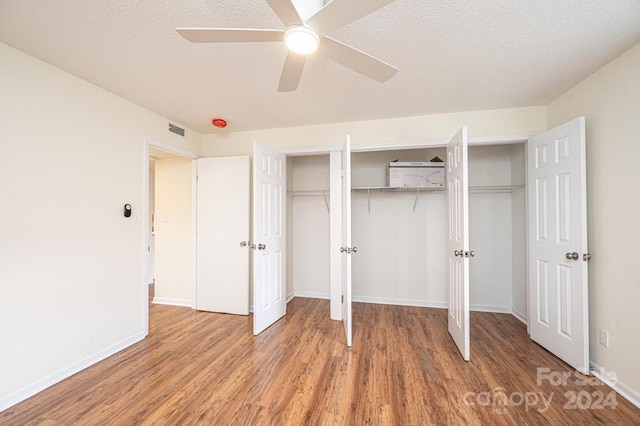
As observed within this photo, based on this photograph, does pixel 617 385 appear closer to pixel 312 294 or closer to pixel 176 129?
pixel 312 294

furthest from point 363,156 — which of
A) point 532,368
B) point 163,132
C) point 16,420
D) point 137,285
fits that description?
point 16,420

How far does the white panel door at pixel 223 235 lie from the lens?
345 centimetres

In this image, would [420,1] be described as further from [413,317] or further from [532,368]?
[413,317]

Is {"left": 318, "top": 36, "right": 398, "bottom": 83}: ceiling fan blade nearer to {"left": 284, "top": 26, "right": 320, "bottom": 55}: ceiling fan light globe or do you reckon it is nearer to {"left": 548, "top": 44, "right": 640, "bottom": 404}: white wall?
{"left": 284, "top": 26, "right": 320, "bottom": 55}: ceiling fan light globe

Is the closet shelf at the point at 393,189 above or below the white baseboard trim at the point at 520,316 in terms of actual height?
above

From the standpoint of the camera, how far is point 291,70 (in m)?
1.60

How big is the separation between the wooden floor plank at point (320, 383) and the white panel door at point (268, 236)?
310mm

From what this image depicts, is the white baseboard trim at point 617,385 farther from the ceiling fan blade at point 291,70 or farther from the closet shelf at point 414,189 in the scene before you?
the ceiling fan blade at point 291,70

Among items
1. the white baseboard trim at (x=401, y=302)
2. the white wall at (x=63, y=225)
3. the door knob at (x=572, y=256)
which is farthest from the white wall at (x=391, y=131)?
the white baseboard trim at (x=401, y=302)

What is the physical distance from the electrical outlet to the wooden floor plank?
328mm

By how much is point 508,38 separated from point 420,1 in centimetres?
76

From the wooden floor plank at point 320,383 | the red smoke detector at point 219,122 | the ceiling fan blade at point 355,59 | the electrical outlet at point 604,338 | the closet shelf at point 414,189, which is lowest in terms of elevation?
the wooden floor plank at point 320,383

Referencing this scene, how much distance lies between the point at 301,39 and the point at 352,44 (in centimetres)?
69

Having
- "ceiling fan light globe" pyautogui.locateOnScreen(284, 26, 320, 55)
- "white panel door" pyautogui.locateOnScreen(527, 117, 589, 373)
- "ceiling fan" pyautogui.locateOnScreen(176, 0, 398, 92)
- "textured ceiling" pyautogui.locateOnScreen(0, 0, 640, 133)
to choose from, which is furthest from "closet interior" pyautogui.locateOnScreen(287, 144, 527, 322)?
"ceiling fan light globe" pyautogui.locateOnScreen(284, 26, 320, 55)
